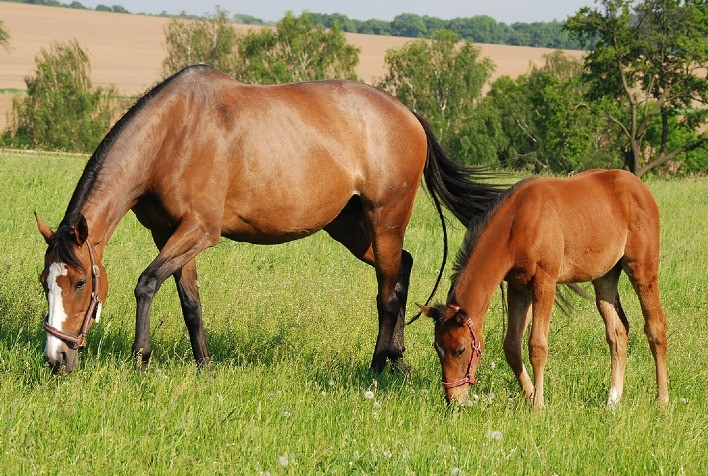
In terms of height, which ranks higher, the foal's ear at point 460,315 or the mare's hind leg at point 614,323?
the foal's ear at point 460,315

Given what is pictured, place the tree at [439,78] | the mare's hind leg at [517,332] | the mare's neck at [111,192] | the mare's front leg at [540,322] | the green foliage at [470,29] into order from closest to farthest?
the mare's front leg at [540,322]
the mare's neck at [111,192]
the mare's hind leg at [517,332]
the tree at [439,78]
the green foliage at [470,29]

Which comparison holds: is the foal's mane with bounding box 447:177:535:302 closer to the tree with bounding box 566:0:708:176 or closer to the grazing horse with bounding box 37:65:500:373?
the grazing horse with bounding box 37:65:500:373

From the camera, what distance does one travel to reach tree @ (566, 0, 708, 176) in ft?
123

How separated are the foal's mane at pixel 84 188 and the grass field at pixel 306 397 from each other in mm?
690

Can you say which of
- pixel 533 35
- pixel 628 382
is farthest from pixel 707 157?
pixel 533 35

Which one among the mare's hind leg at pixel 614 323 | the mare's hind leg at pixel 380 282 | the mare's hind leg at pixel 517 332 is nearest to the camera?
the mare's hind leg at pixel 517 332

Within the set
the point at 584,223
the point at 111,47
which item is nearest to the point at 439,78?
the point at 584,223

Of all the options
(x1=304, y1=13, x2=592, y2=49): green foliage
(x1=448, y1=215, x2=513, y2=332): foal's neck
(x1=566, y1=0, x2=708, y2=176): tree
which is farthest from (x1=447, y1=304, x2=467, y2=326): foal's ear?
(x1=304, y1=13, x2=592, y2=49): green foliage

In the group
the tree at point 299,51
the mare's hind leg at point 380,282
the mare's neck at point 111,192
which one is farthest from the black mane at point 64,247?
the tree at point 299,51

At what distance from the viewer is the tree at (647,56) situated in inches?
1476

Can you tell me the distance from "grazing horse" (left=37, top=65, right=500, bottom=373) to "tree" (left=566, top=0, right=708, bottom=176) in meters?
33.1

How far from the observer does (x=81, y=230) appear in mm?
5137

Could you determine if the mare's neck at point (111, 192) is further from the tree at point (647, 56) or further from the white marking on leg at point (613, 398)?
the tree at point (647, 56)

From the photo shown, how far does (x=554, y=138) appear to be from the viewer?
132 feet
